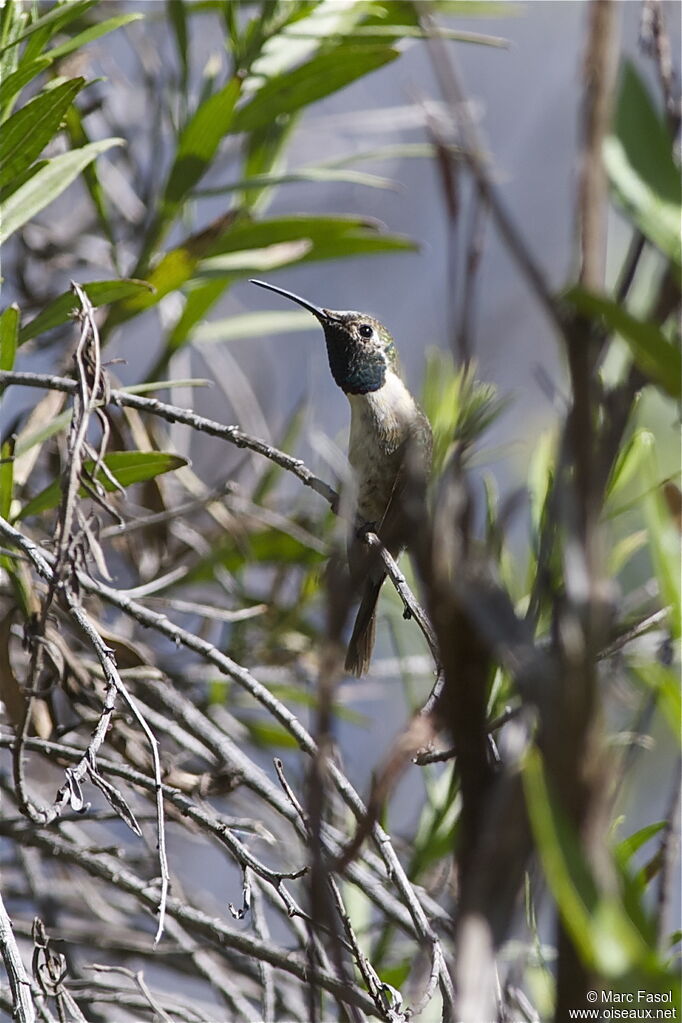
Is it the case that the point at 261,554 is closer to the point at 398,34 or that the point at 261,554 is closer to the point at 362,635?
the point at 362,635

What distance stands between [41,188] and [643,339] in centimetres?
160

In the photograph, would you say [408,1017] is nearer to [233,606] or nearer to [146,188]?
[233,606]

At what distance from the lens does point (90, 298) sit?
2.07 metres

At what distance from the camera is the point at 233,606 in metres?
2.91

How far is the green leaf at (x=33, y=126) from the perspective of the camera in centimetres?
183

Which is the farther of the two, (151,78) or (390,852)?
(151,78)

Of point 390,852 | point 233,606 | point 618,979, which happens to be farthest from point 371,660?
point 618,979

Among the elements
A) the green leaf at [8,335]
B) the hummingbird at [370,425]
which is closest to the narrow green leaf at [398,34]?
the hummingbird at [370,425]

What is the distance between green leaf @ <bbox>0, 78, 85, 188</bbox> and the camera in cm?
183

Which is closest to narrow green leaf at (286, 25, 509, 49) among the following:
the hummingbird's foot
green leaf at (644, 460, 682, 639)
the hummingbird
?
the hummingbird

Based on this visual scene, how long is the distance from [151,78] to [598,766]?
2889mm

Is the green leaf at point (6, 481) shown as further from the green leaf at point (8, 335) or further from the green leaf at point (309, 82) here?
the green leaf at point (309, 82)

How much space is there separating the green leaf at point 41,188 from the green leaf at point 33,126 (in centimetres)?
5

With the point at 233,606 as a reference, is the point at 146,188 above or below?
above
